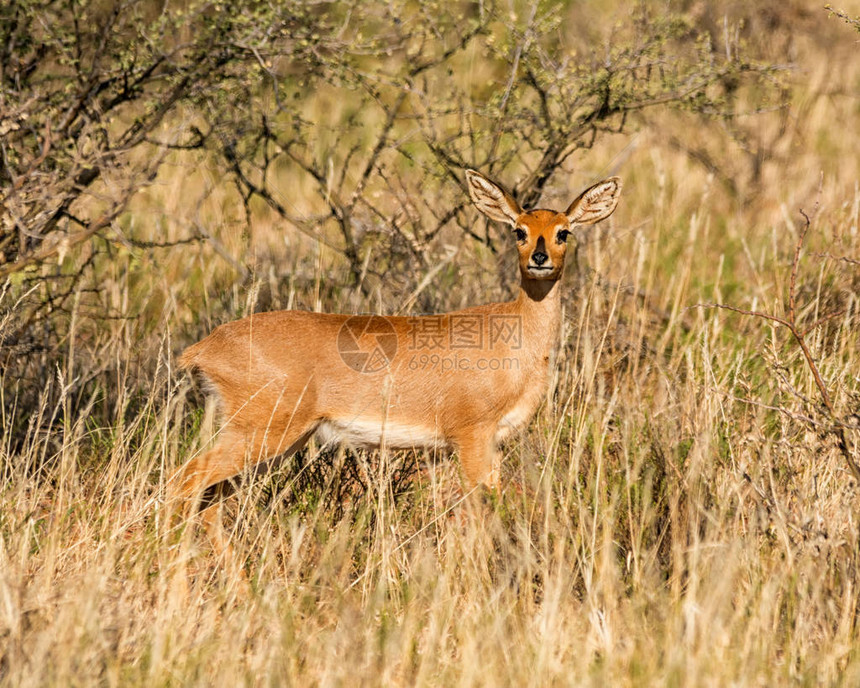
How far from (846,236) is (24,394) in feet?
17.9

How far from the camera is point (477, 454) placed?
534cm

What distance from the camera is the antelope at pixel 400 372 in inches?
196

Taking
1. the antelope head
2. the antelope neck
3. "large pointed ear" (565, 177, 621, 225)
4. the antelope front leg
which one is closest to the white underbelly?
the antelope front leg

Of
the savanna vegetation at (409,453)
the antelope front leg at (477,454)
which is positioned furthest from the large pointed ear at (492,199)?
the antelope front leg at (477,454)

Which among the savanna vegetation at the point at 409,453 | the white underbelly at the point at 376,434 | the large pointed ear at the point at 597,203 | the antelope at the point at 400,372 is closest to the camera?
the savanna vegetation at the point at 409,453

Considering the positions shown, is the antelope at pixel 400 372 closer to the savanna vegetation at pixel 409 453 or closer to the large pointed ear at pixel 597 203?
the large pointed ear at pixel 597 203

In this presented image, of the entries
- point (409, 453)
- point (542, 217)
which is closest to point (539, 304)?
point (542, 217)

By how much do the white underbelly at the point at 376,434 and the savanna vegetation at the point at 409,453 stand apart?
141mm

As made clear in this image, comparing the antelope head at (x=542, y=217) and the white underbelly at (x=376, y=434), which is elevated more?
the antelope head at (x=542, y=217)

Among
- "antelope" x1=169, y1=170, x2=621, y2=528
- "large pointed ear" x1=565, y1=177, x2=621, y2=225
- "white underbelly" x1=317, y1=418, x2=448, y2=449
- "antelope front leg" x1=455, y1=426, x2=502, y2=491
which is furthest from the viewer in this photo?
"large pointed ear" x1=565, y1=177, x2=621, y2=225

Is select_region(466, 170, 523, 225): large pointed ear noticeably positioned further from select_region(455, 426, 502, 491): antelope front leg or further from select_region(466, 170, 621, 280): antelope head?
select_region(455, 426, 502, 491): antelope front leg

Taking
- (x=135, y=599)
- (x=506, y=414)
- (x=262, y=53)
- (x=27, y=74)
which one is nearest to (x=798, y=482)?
(x=506, y=414)

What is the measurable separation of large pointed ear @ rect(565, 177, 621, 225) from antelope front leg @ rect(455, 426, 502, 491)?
118cm

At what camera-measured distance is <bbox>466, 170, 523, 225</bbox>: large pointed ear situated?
5434mm
